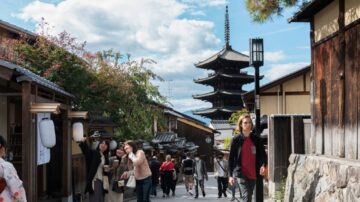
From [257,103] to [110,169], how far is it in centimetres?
455

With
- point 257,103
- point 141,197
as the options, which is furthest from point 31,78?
point 257,103

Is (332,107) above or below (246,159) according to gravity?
above

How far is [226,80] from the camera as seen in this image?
59.0 m

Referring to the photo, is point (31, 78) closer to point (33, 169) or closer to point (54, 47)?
point (33, 169)

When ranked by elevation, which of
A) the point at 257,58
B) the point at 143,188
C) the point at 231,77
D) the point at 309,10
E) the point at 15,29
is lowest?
the point at 143,188

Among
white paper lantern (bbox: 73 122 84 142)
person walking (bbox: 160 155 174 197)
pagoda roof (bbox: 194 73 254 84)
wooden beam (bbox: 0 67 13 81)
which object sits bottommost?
person walking (bbox: 160 155 174 197)

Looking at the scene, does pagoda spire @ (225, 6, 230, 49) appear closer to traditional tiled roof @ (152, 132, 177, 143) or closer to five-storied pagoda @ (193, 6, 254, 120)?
five-storied pagoda @ (193, 6, 254, 120)

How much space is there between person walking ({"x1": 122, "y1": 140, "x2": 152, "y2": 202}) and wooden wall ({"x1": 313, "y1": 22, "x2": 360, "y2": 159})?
365 centimetres

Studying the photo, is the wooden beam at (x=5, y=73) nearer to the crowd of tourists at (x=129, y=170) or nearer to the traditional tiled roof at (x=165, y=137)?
the crowd of tourists at (x=129, y=170)

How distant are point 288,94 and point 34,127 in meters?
15.2

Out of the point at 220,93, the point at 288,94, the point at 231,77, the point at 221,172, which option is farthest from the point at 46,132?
the point at 220,93

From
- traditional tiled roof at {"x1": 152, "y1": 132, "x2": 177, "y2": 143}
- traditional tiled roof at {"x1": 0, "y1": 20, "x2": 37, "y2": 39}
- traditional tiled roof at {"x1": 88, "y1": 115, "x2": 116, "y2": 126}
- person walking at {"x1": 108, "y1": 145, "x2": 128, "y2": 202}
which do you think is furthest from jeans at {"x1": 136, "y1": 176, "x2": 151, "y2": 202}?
traditional tiled roof at {"x1": 152, "y1": 132, "x2": 177, "y2": 143}

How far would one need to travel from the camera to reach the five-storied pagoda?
58.2m

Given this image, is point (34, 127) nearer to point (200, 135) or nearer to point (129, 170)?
point (129, 170)
